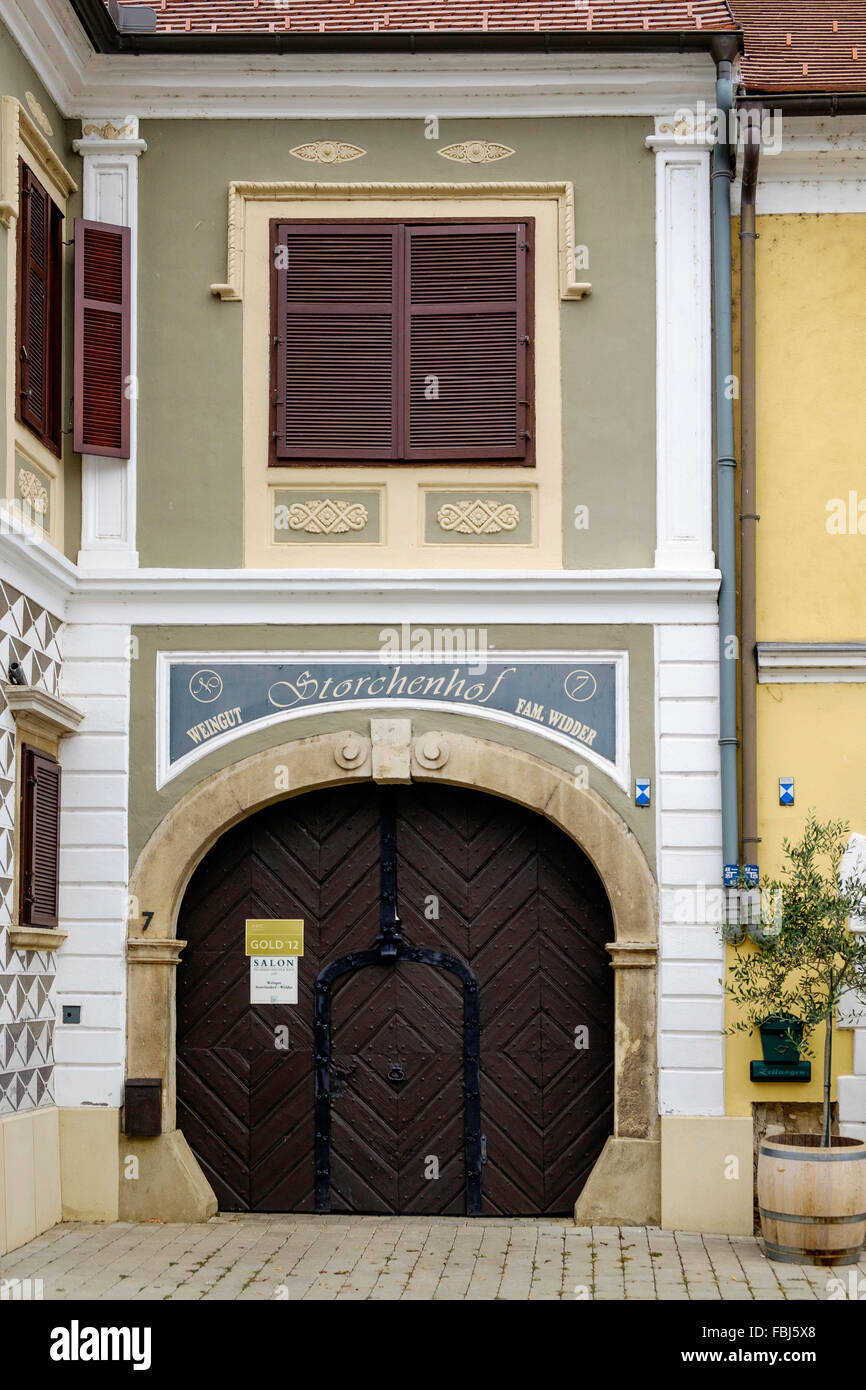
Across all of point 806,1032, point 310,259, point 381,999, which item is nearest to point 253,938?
point 381,999

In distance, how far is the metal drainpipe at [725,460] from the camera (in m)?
11.2

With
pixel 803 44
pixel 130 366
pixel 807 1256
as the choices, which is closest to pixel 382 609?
pixel 130 366

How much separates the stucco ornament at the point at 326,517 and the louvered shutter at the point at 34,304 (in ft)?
5.15

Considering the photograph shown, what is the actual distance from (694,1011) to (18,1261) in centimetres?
407

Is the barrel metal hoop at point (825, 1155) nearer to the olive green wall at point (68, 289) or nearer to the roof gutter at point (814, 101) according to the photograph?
the olive green wall at point (68, 289)

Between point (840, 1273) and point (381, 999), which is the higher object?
point (381, 999)

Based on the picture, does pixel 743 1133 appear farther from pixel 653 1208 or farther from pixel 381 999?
pixel 381 999

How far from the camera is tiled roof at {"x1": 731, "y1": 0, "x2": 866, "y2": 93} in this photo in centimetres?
1165

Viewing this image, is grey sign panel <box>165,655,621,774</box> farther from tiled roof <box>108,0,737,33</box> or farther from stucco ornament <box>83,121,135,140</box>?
tiled roof <box>108,0,737,33</box>

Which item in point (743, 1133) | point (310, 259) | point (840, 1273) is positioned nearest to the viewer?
point (840, 1273)

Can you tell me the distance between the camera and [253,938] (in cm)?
1166

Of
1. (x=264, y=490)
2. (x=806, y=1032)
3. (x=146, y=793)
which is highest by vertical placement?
(x=264, y=490)

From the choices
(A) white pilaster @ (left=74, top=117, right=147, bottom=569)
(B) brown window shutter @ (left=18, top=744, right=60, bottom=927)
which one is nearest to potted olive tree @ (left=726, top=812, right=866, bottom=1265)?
(B) brown window shutter @ (left=18, top=744, right=60, bottom=927)

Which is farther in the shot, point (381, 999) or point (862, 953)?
point (381, 999)
